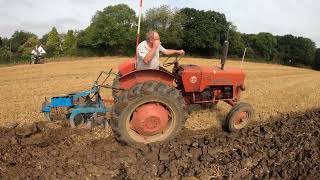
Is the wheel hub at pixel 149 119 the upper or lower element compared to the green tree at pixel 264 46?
lower

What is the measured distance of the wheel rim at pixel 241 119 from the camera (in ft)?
25.5

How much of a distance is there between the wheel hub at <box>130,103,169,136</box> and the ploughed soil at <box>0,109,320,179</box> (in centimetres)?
27

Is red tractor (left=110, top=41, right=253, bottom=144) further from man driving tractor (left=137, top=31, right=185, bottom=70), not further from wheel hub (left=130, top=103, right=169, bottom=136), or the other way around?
man driving tractor (left=137, top=31, right=185, bottom=70)

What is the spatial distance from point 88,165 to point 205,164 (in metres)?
1.60

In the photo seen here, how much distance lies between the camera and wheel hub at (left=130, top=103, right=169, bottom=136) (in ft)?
21.2

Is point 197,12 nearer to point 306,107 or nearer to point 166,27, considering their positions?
point 166,27

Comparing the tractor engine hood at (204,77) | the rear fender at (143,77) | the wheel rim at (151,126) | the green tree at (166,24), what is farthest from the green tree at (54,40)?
the wheel rim at (151,126)

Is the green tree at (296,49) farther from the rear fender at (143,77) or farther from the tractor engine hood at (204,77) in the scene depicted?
the rear fender at (143,77)

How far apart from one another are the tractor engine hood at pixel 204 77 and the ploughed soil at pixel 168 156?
2.94ft

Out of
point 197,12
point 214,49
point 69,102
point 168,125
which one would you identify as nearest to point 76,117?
point 69,102

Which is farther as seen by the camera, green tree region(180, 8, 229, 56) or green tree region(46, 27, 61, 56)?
green tree region(46, 27, 61, 56)

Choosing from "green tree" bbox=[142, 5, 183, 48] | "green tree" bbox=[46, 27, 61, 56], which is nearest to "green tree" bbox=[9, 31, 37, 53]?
"green tree" bbox=[46, 27, 61, 56]

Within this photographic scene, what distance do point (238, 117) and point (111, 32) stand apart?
51606 mm

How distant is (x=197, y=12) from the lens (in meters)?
64.0
